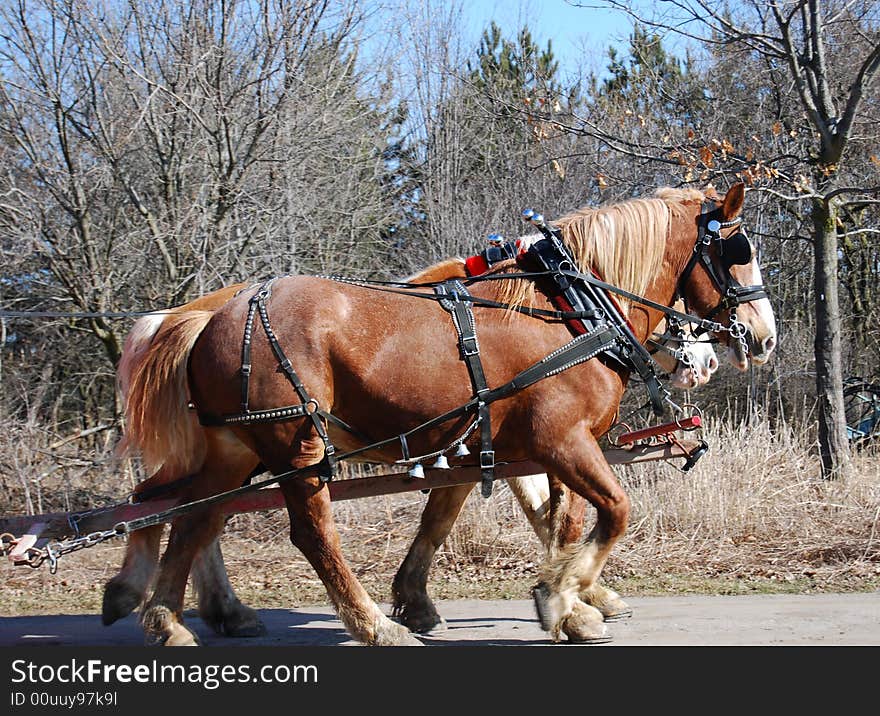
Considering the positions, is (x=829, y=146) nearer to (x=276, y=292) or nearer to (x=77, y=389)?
(x=276, y=292)

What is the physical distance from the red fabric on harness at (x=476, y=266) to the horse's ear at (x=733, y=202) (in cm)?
130

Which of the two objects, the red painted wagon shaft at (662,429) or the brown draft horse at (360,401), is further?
the red painted wagon shaft at (662,429)

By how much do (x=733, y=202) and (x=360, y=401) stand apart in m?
2.24

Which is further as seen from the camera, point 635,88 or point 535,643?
point 635,88

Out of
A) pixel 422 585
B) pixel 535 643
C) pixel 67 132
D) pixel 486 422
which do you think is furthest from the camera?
pixel 67 132

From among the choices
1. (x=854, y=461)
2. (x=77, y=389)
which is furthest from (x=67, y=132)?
(x=854, y=461)

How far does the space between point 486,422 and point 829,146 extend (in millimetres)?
5197

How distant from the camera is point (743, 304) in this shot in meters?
5.16

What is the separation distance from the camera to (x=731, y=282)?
16.9ft

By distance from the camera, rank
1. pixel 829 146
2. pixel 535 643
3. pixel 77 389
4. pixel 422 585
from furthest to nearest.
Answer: pixel 77 389
pixel 829 146
pixel 422 585
pixel 535 643

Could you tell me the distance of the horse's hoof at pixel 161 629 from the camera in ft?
15.9

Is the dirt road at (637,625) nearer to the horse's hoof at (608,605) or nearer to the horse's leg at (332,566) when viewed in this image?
the horse's hoof at (608,605)

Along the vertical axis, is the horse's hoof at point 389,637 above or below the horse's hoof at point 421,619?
above

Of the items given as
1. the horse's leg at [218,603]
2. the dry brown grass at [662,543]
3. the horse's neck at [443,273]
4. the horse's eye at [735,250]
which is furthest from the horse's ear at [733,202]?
the horse's leg at [218,603]
